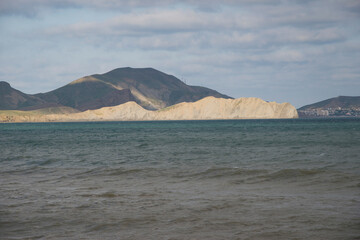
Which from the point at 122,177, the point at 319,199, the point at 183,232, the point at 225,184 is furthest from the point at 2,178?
the point at 319,199

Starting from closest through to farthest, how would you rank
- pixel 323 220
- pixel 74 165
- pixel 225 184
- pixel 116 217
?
pixel 323 220 < pixel 116 217 < pixel 225 184 < pixel 74 165

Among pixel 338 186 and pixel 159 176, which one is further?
pixel 159 176

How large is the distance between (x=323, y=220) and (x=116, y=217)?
19.2 ft

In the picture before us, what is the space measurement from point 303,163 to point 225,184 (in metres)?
9.16

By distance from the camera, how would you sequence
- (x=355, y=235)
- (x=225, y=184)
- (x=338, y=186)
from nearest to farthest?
(x=355, y=235)
(x=338, y=186)
(x=225, y=184)

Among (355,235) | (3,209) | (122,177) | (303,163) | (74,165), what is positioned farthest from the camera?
(74,165)

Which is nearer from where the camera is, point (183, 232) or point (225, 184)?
point (183, 232)

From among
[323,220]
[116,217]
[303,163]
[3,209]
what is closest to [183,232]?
[116,217]

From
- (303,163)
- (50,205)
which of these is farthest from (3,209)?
(303,163)

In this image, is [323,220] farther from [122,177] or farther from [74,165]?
[74,165]

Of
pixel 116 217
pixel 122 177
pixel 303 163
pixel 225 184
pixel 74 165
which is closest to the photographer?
pixel 116 217

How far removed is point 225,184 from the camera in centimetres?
1820

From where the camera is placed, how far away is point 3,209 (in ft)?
44.1

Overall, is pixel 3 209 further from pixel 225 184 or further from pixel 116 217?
pixel 225 184
